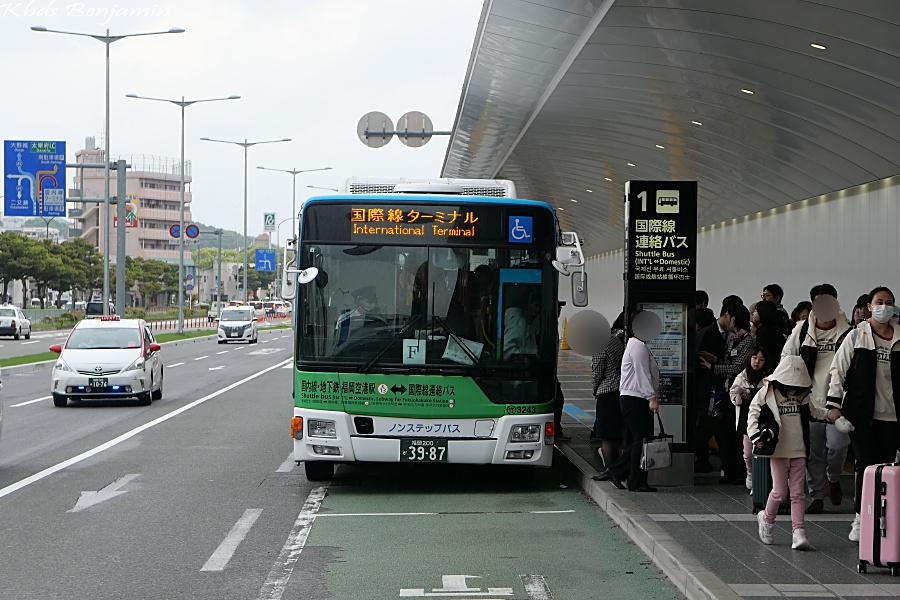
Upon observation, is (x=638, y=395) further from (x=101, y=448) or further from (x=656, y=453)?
(x=101, y=448)

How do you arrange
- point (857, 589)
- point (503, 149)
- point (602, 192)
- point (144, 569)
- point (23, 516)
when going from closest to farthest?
point (857, 589) → point (144, 569) → point (23, 516) → point (503, 149) → point (602, 192)

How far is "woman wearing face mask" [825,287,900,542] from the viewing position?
793 cm

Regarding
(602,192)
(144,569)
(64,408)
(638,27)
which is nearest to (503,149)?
(602,192)

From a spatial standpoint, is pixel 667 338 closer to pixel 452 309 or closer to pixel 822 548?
pixel 452 309

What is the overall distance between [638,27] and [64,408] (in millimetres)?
13523

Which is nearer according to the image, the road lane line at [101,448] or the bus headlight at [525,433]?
the bus headlight at [525,433]

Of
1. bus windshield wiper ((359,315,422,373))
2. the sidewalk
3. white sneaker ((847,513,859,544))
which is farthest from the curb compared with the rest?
bus windshield wiper ((359,315,422,373))

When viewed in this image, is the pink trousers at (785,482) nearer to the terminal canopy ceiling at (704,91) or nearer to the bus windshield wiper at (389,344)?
the terminal canopy ceiling at (704,91)

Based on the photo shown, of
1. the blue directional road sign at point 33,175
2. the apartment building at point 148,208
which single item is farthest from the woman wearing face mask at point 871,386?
the apartment building at point 148,208

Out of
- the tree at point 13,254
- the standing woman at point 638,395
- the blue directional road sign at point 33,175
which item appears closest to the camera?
the standing woman at point 638,395

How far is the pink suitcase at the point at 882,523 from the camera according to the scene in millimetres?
7176

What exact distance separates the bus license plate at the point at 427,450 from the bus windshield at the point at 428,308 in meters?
0.71

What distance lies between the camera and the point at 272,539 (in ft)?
28.8

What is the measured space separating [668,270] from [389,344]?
275 centimetres
